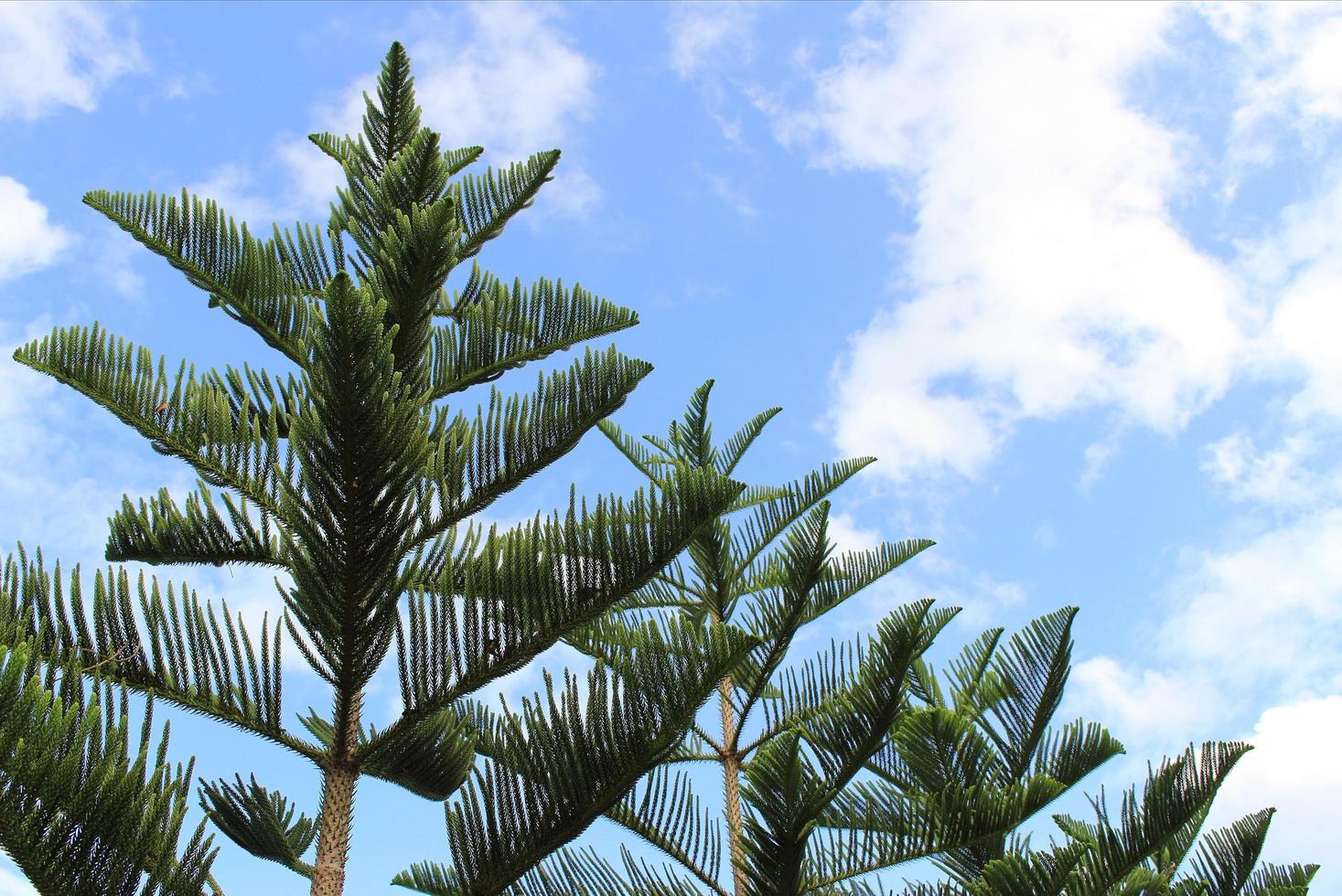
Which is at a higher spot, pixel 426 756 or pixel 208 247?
pixel 208 247

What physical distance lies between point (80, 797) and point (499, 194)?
1.96 metres

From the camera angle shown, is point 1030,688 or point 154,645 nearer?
point 154,645

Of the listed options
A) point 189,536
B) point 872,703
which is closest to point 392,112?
point 189,536

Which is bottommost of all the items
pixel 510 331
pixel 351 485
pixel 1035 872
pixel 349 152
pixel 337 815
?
pixel 1035 872

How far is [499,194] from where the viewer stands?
3219 mm

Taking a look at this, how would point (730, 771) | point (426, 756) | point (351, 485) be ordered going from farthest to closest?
point (730, 771), point (426, 756), point (351, 485)

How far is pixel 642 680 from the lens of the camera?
227 cm

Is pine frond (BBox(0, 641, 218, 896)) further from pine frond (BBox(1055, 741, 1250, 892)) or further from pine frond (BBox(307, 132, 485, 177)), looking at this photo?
pine frond (BBox(1055, 741, 1250, 892))

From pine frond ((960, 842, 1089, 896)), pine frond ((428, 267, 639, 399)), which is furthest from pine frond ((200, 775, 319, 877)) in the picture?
pine frond ((960, 842, 1089, 896))

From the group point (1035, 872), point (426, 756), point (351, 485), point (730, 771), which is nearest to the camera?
point (351, 485)

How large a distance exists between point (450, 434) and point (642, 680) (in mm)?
768

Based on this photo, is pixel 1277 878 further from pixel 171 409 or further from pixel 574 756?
pixel 171 409

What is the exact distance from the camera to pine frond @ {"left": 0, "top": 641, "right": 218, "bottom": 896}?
1803 millimetres

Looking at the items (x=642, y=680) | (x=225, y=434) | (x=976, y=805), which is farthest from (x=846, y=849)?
(x=225, y=434)
